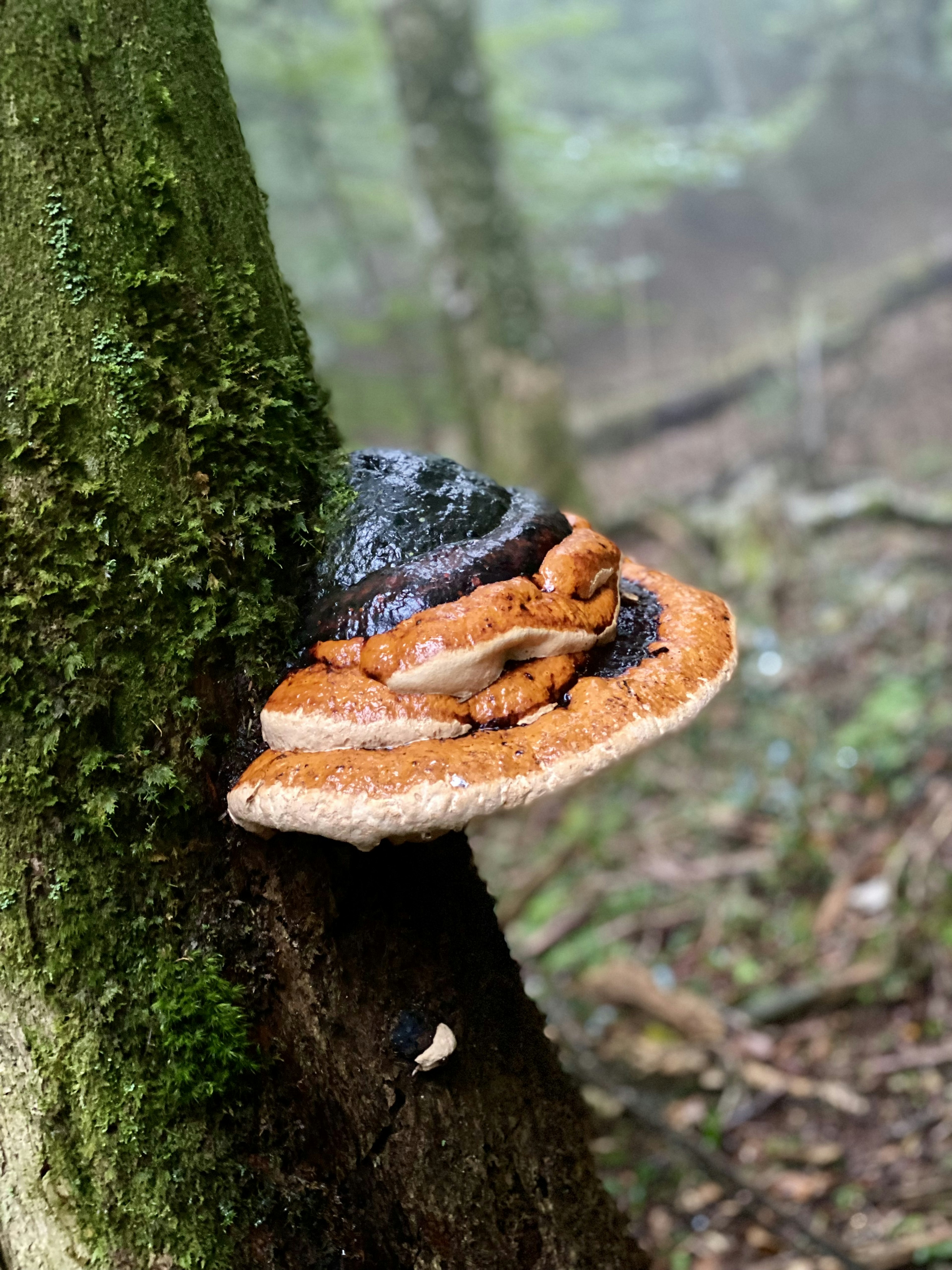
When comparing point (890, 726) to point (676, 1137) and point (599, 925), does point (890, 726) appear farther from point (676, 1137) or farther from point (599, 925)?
point (676, 1137)

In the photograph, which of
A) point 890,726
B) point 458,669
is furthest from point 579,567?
point 890,726

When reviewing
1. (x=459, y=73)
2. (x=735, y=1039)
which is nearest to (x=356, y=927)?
(x=735, y=1039)

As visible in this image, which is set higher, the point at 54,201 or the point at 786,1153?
the point at 54,201

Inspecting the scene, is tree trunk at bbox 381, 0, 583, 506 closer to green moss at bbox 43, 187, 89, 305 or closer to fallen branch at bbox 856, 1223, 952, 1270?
fallen branch at bbox 856, 1223, 952, 1270

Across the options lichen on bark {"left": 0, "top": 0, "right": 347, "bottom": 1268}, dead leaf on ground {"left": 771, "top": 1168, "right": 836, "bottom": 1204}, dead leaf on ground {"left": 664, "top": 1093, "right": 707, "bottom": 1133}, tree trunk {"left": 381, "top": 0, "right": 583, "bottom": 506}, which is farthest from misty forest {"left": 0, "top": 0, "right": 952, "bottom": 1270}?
tree trunk {"left": 381, "top": 0, "right": 583, "bottom": 506}

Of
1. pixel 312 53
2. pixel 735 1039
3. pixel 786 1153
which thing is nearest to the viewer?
pixel 786 1153

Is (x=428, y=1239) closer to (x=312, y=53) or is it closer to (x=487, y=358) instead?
(x=487, y=358)

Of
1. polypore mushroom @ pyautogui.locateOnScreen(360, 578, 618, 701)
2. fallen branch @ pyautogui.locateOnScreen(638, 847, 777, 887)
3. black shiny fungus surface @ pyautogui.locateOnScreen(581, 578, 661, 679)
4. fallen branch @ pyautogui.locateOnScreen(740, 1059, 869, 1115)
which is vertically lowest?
fallen branch @ pyautogui.locateOnScreen(638, 847, 777, 887)
